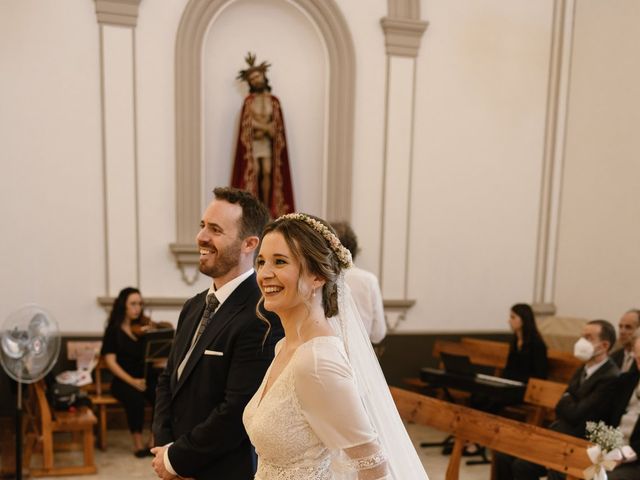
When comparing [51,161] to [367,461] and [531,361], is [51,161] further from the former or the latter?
[367,461]

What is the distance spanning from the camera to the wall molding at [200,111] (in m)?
6.19

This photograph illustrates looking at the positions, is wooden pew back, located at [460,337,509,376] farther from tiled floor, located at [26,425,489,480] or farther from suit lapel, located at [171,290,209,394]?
suit lapel, located at [171,290,209,394]

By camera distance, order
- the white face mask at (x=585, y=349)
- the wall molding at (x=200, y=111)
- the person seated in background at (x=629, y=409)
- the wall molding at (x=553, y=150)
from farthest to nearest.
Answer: the wall molding at (x=553, y=150), the wall molding at (x=200, y=111), the white face mask at (x=585, y=349), the person seated in background at (x=629, y=409)

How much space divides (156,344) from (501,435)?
10.1 ft

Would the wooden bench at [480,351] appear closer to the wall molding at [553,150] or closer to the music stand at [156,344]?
the wall molding at [553,150]

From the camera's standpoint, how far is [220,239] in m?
2.38

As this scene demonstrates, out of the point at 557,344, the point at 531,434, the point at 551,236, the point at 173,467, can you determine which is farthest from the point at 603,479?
the point at 551,236

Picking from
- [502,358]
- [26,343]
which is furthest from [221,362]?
[502,358]

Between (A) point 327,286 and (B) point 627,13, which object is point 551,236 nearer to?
(B) point 627,13

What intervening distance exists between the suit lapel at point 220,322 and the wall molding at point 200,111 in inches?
154

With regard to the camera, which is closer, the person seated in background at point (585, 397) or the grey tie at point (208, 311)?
the grey tie at point (208, 311)

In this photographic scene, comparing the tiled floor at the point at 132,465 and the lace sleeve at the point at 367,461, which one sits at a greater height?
the lace sleeve at the point at 367,461

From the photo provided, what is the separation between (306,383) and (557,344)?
5.62 meters

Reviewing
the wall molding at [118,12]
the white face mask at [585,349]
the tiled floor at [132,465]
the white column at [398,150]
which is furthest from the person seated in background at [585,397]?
the wall molding at [118,12]
